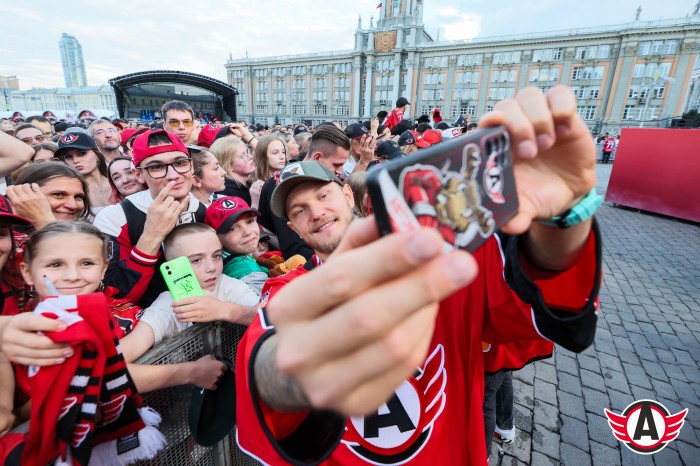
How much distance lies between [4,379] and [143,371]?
0.48m

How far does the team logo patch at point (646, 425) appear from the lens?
296 cm

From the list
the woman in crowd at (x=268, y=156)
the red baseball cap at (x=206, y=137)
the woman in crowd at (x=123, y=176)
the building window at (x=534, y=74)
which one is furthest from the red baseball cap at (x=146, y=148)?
the building window at (x=534, y=74)

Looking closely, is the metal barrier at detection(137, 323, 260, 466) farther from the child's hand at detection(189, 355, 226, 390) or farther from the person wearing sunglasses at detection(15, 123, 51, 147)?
the person wearing sunglasses at detection(15, 123, 51, 147)

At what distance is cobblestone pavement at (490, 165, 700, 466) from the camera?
291 centimetres

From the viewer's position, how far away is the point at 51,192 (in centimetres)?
255

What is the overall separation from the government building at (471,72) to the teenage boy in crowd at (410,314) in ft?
154

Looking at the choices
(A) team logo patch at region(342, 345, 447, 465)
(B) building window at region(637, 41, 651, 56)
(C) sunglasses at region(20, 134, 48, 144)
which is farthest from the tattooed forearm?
(B) building window at region(637, 41, 651, 56)

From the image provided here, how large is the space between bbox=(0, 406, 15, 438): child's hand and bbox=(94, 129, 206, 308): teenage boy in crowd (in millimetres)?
897

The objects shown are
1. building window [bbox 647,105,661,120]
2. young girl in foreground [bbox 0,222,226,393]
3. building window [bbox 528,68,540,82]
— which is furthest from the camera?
building window [bbox 528,68,540,82]

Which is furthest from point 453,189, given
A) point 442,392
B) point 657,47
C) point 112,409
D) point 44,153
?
point 657,47

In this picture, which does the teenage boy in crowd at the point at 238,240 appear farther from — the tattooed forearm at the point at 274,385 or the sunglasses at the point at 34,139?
the sunglasses at the point at 34,139

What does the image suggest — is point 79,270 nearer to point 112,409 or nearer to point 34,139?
point 112,409

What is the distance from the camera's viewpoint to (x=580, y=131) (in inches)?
40.1

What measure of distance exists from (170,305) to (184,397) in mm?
551
